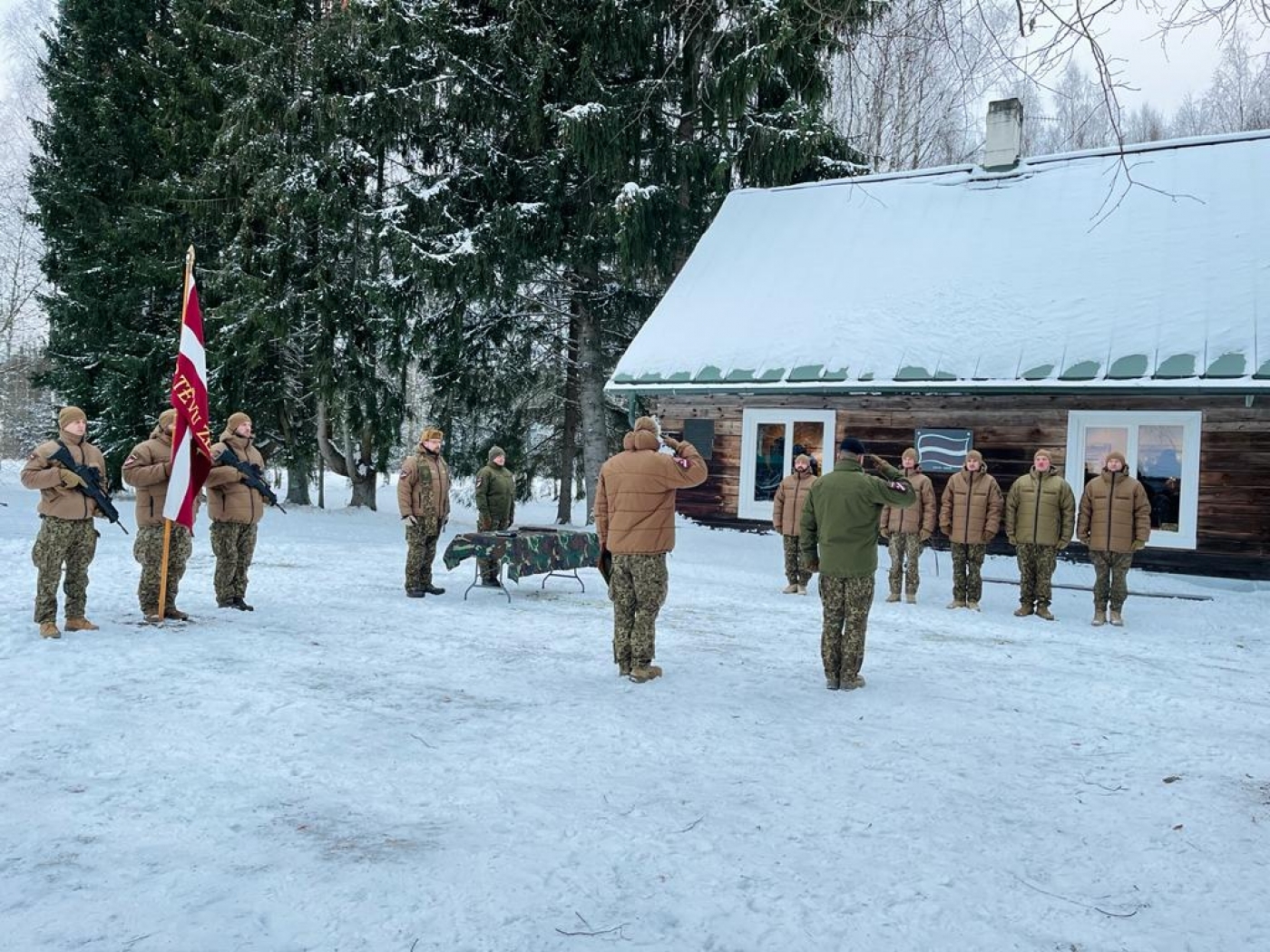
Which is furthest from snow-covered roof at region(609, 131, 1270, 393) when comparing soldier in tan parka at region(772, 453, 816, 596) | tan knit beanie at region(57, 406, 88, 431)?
tan knit beanie at region(57, 406, 88, 431)

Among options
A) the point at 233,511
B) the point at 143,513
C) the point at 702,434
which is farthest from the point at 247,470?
the point at 702,434

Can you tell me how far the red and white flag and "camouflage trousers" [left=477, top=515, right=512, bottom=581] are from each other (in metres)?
2.83

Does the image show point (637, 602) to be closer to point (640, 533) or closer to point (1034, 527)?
point (640, 533)

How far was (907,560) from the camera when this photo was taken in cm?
1141

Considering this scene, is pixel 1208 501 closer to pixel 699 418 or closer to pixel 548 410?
pixel 699 418

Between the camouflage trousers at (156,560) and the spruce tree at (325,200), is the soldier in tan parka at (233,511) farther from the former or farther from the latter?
the spruce tree at (325,200)

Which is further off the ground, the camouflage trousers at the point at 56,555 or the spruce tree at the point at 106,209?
the spruce tree at the point at 106,209

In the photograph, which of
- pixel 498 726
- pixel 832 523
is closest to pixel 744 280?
pixel 832 523

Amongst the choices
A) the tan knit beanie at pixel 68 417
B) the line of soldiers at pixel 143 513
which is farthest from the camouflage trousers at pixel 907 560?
the tan knit beanie at pixel 68 417

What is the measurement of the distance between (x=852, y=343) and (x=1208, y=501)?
214 inches

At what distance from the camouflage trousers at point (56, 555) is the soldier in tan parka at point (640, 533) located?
4386mm

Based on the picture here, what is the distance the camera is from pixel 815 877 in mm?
3781

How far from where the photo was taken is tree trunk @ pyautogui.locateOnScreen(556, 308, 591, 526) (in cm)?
2075

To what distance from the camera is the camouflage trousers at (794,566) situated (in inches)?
465
